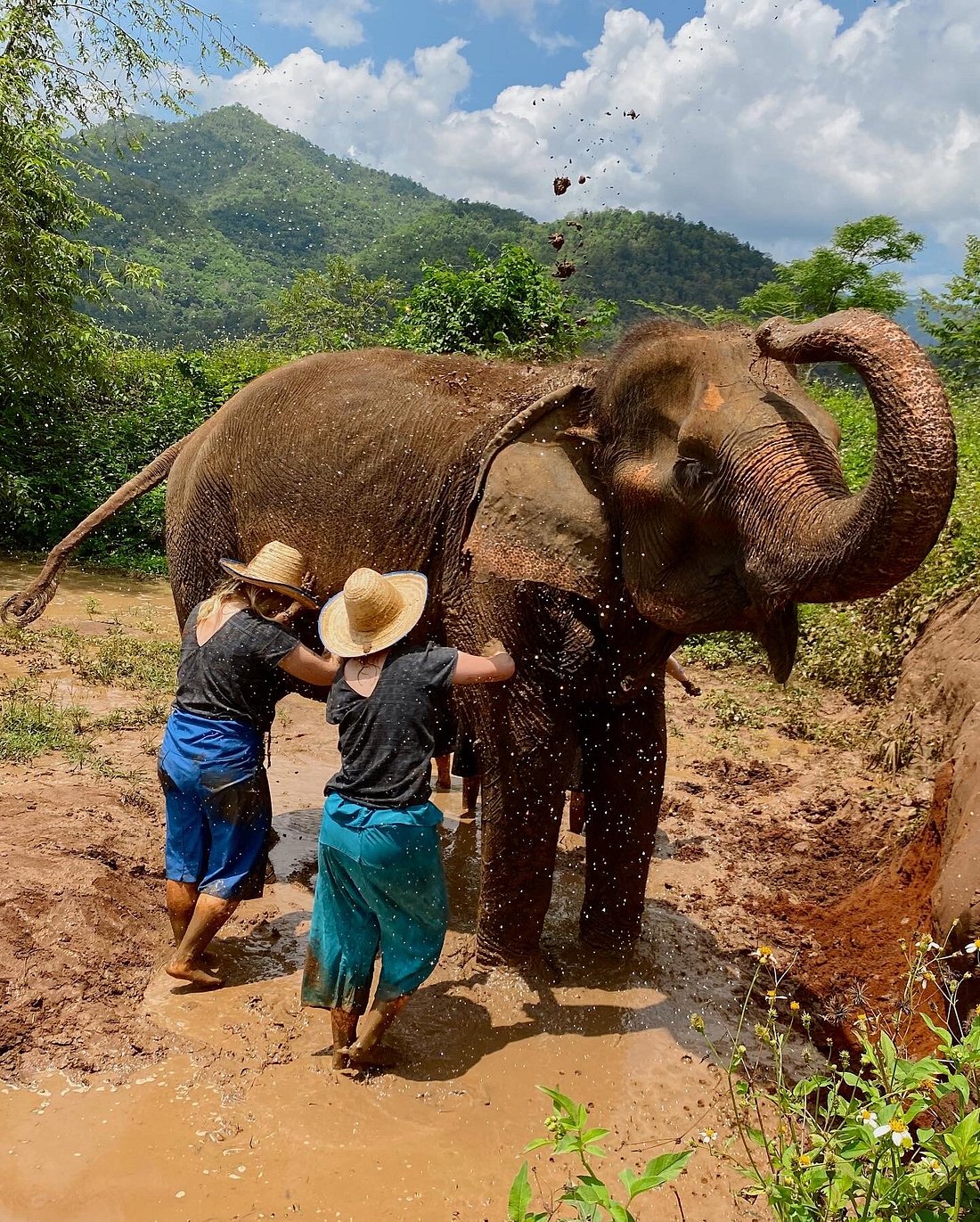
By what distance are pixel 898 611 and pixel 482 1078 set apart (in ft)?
19.0

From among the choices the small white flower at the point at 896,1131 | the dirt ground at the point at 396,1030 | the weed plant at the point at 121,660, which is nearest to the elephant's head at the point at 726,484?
the dirt ground at the point at 396,1030

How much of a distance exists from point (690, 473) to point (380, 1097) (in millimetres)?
2577

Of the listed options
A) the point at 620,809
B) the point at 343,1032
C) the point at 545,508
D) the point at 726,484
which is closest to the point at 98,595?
the point at 620,809

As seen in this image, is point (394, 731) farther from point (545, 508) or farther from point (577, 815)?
point (577, 815)

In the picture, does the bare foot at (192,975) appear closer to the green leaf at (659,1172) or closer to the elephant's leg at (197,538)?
the elephant's leg at (197,538)

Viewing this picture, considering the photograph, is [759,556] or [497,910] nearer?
[759,556]

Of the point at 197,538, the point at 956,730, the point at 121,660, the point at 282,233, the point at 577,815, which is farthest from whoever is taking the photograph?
the point at 282,233

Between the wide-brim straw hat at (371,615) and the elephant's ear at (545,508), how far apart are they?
0.40 metres

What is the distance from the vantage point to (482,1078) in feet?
12.1

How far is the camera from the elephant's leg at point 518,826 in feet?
13.1

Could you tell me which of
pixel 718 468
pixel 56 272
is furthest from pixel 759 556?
pixel 56 272

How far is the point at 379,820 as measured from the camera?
11.1ft

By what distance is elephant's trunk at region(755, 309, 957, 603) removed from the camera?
95.7 inches

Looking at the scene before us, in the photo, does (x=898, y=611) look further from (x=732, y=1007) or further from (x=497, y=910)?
(x=497, y=910)
